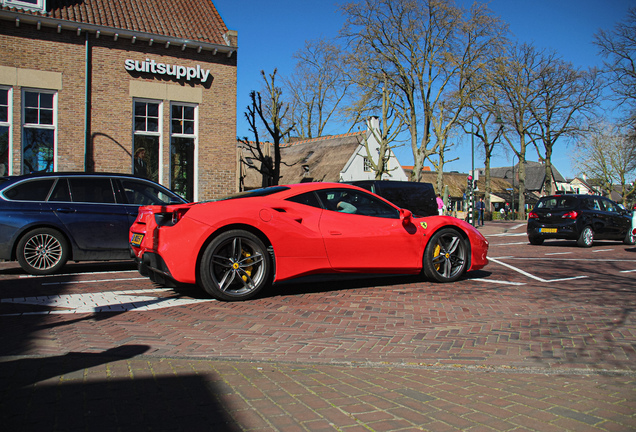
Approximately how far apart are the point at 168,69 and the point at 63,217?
9.87 metres

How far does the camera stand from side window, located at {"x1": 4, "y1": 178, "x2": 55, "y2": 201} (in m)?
7.70

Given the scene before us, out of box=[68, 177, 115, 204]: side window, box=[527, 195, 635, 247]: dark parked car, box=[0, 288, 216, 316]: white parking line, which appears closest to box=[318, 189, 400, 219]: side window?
box=[0, 288, 216, 316]: white parking line

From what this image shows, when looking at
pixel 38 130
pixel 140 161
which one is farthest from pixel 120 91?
pixel 38 130

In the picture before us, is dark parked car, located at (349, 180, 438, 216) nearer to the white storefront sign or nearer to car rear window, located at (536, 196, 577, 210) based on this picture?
car rear window, located at (536, 196, 577, 210)

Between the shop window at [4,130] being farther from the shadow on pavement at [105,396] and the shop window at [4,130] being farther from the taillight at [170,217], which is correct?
the shadow on pavement at [105,396]

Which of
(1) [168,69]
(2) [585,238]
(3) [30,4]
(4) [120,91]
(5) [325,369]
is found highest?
(3) [30,4]

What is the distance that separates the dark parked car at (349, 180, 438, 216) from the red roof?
900 centimetres

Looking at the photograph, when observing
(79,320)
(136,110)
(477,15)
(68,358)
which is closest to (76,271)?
(79,320)

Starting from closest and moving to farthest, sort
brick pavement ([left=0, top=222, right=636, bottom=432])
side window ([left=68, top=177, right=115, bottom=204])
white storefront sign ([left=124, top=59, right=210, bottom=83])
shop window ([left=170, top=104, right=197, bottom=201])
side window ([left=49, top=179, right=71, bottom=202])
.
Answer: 1. brick pavement ([left=0, top=222, right=636, bottom=432])
2. side window ([left=49, top=179, right=71, bottom=202])
3. side window ([left=68, top=177, right=115, bottom=204])
4. white storefront sign ([left=124, top=59, right=210, bottom=83])
5. shop window ([left=170, top=104, right=197, bottom=201])

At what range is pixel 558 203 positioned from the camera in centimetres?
1510

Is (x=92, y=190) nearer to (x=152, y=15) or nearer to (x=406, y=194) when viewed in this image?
(x=406, y=194)

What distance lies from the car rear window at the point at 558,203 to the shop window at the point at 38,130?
15.1m

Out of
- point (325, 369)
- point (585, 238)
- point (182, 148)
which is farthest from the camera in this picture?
point (182, 148)

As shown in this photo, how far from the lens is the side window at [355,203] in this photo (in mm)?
6316
